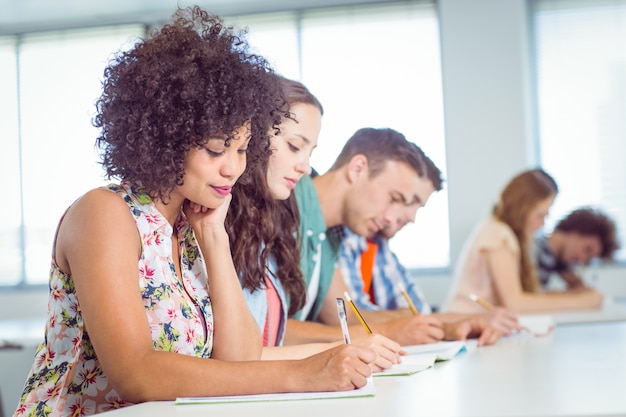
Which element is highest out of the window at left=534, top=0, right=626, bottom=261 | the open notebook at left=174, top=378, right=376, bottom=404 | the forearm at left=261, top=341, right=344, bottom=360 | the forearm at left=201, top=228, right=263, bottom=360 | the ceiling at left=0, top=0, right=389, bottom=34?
the ceiling at left=0, top=0, right=389, bottom=34

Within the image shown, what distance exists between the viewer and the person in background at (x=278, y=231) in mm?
1854

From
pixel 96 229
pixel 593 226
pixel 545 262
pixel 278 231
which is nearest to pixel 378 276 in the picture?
pixel 278 231

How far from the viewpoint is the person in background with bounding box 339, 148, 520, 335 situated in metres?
2.80

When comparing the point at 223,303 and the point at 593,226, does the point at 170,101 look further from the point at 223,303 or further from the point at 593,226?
the point at 593,226

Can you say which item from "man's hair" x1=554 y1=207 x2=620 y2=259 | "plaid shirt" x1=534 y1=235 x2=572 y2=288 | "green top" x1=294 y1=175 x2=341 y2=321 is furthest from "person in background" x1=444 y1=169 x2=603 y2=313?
"green top" x1=294 y1=175 x2=341 y2=321

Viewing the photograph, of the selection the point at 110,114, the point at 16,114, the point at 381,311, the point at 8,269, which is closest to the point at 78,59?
the point at 16,114

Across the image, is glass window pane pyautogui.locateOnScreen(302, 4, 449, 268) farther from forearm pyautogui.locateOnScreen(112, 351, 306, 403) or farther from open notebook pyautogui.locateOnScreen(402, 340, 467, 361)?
forearm pyautogui.locateOnScreen(112, 351, 306, 403)

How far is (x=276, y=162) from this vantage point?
6.81 feet

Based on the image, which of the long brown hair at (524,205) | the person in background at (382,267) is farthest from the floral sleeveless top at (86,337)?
the long brown hair at (524,205)

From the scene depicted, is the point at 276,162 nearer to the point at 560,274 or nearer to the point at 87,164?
the point at 560,274

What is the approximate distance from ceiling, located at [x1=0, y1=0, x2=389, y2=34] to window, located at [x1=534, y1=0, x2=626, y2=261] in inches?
55.4

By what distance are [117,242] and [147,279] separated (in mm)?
123

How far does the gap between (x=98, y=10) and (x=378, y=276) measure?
192 inches

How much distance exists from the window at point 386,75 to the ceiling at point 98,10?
192 millimetres
